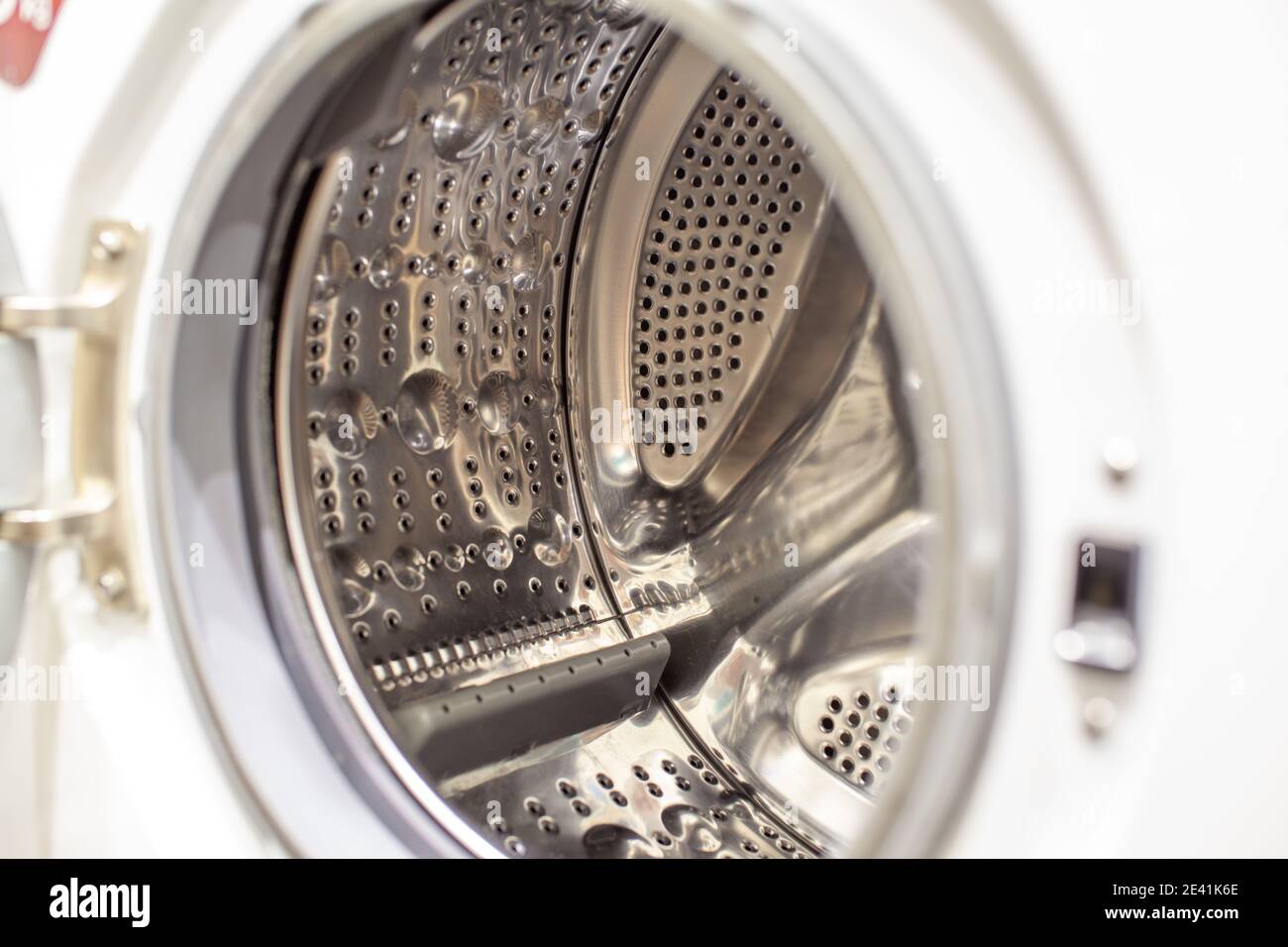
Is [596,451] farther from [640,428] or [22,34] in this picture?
[22,34]

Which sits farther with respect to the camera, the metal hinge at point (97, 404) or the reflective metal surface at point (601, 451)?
the reflective metal surface at point (601, 451)

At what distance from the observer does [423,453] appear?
0.94 meters

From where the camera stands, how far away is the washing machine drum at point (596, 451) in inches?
33.0

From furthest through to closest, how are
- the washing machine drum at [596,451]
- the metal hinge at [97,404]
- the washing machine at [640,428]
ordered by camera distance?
the washing machine drum at [596,451], the metal hinge at [97,404], the washing machine at [640,428]

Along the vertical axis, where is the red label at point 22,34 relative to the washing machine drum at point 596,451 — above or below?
above

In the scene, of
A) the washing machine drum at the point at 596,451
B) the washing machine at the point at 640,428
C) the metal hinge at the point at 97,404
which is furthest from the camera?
the washing machine drum at the point at 596,451

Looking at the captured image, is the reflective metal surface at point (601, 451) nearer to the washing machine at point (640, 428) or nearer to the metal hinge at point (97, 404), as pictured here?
the washing machine at point (640, 428)

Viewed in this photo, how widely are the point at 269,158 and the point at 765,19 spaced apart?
0.37m

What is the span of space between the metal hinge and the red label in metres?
0.12

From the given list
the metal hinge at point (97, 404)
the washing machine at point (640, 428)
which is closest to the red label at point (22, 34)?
the washing machine at point (640, 428)

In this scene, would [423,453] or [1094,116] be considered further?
[423,453]

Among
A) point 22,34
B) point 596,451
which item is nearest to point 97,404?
point 22,34
